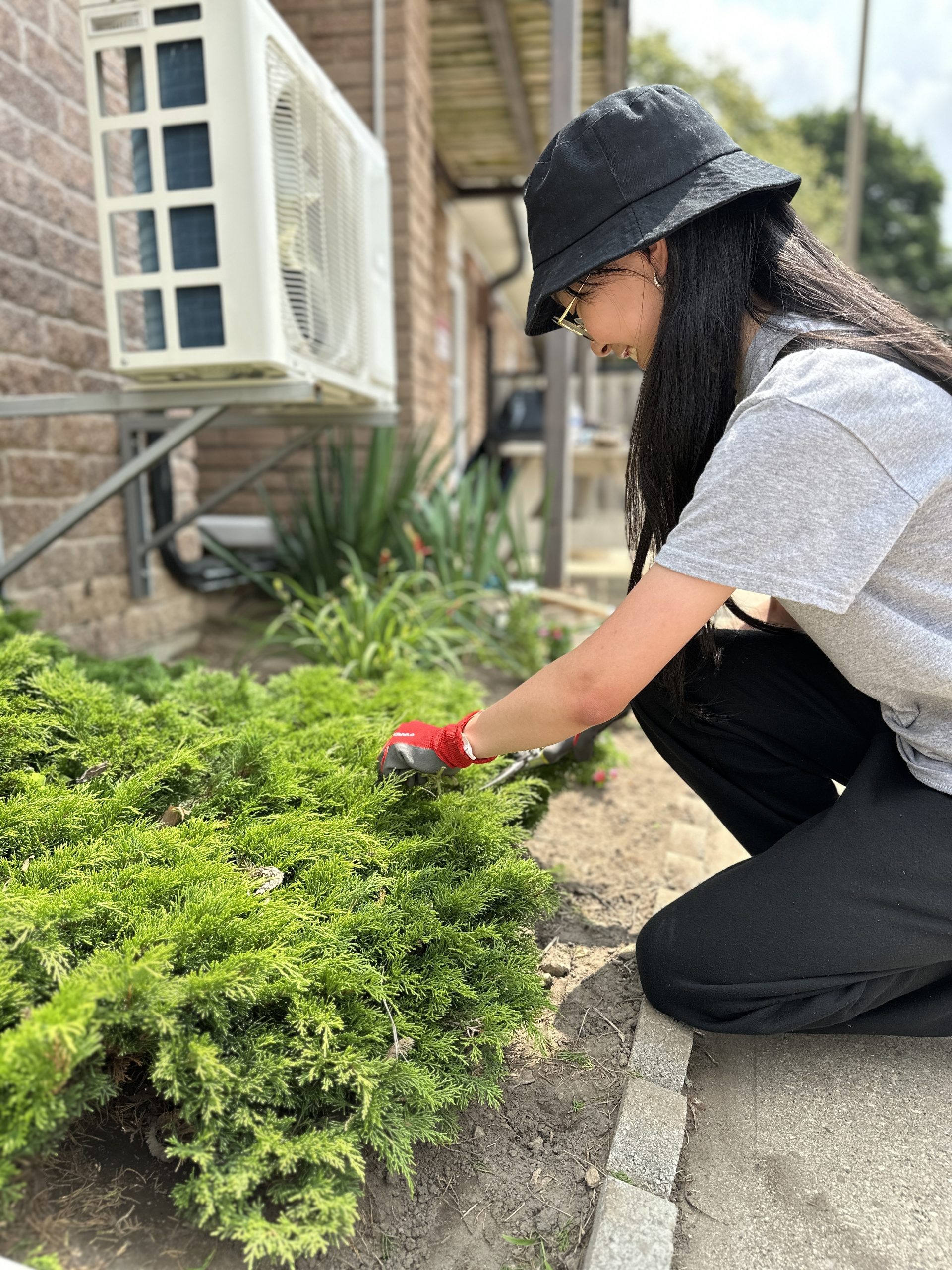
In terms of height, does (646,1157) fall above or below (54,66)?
below

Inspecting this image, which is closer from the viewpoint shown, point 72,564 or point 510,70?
point 72,564

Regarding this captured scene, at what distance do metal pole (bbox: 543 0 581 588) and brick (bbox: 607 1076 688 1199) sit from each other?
301 centimetres

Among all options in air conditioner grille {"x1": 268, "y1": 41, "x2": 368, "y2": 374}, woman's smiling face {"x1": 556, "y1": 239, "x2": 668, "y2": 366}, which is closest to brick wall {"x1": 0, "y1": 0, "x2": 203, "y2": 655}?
air conditioner grille {"x1": 268, "y1": 41, "x2": 368, "y2": 374}

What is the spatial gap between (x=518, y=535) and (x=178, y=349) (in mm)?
2641

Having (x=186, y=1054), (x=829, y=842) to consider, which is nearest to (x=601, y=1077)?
(x=829, y=842)

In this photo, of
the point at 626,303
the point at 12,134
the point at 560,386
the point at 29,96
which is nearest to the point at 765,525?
the point at 626,303

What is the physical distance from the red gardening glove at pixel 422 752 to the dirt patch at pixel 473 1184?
0.45 meters

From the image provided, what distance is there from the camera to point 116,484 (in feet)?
7.43

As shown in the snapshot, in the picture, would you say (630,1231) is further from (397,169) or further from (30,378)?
(397,169)

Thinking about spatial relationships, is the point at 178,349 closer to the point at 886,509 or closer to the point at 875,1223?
the point at 886,509

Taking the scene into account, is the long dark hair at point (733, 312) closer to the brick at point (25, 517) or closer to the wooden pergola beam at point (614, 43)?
the brick at point (25, 517)

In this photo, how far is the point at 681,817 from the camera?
2.47 meters

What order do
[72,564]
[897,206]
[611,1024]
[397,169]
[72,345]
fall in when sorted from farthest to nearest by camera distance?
[897,206]
[397,169]
[72,564]
[72,345]
[611,1024]

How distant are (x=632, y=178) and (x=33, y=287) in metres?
2.07
